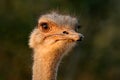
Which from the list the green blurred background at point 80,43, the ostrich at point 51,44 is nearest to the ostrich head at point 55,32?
the ostrich at point 51,44

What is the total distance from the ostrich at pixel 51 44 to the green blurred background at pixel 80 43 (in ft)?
34.2

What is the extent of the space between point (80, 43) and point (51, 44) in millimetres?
12878

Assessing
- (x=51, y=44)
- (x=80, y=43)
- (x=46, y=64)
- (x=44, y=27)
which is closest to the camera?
(x=51, y=44)

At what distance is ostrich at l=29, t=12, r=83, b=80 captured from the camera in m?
6.50

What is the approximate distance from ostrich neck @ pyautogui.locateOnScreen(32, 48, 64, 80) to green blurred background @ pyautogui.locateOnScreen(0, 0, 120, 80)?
10.5m

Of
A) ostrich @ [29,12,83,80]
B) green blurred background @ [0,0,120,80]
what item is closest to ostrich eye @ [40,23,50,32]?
ostrich @ [29,12,83,80]

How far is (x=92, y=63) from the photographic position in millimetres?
20891

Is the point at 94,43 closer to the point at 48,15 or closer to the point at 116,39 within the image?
the point at 116,39

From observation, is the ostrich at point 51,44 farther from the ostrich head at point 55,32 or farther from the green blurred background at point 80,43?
the green blurred background at point 80,43

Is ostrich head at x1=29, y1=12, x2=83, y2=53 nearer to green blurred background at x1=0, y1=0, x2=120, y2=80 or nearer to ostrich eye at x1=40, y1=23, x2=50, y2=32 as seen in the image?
ostrich eye at x1=40, y1=23, x2=50, y2=32

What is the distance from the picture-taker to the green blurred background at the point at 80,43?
59.7ft

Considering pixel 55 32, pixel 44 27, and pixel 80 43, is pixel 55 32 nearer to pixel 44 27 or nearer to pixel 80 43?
pixel 44 27

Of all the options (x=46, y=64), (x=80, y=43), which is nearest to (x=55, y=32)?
(x=46, y=64)

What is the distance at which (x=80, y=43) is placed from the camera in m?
19.4
